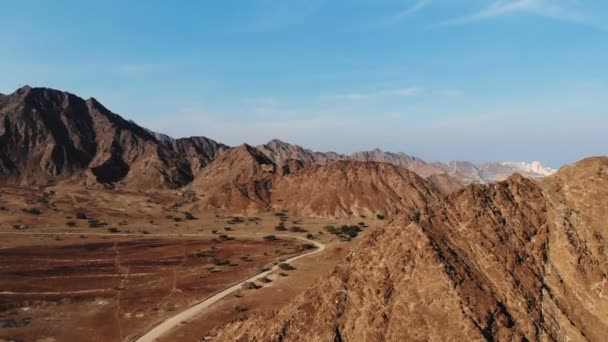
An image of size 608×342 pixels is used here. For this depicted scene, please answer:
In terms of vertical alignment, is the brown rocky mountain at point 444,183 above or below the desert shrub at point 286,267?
above

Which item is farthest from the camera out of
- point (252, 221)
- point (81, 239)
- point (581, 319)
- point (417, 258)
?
point (252, 221)

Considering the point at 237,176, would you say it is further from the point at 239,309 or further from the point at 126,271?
the point at 239,309

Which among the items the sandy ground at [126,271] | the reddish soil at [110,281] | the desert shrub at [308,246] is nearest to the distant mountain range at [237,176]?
the sandy ground at [126,271]

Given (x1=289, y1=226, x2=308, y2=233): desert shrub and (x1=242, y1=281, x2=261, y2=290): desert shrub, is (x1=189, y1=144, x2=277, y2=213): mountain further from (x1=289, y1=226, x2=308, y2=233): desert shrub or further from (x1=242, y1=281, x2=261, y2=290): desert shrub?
(x1=242, y1=281, x2=261, y2=290): desert shrub

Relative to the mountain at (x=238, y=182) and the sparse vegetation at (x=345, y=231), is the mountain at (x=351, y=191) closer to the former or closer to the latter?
the mountain at (x=238, y=182)

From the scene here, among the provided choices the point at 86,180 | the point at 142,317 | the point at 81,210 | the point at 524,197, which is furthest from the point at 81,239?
the point at 86,180

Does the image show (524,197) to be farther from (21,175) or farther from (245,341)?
(21,175)
